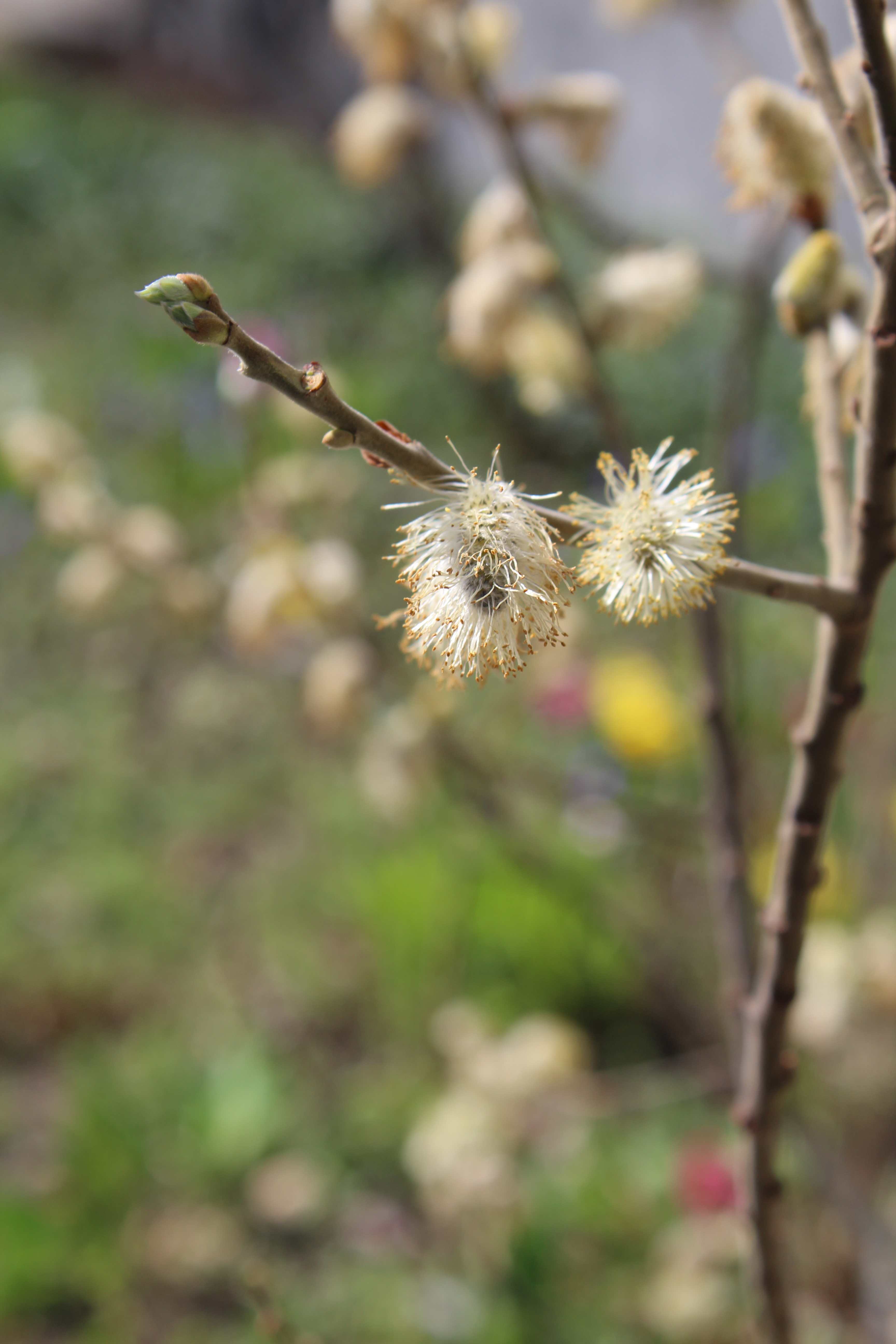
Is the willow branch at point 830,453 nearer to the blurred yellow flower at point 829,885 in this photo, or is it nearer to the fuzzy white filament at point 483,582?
the fuzzy white filament at point 483,582

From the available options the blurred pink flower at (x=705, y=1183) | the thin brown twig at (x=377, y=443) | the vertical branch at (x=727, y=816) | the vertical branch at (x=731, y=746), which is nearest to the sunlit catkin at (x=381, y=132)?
the vertical branch at (x=731, y=746)

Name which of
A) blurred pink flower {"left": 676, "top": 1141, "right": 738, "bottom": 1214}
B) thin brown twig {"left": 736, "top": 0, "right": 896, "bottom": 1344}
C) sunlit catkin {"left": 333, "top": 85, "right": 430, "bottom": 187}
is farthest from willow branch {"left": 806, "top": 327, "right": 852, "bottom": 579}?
blurred pink flower {"left": 676, "top": 1141, "right": 738, "bottom": 1214}

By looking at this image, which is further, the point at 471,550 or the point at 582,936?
the point at 582,936

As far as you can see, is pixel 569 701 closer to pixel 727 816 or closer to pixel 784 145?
pixel 727 816

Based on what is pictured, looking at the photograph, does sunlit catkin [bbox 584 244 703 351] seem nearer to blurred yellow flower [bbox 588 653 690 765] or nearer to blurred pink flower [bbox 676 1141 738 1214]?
blurred pink flower [bbox 676 1141 738 1214]

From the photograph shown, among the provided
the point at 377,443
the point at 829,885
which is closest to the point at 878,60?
the point at 377,443

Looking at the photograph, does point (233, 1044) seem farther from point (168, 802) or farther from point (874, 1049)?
point (874, 1049)

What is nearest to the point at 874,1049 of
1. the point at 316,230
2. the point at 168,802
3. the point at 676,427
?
the point at 168,802
